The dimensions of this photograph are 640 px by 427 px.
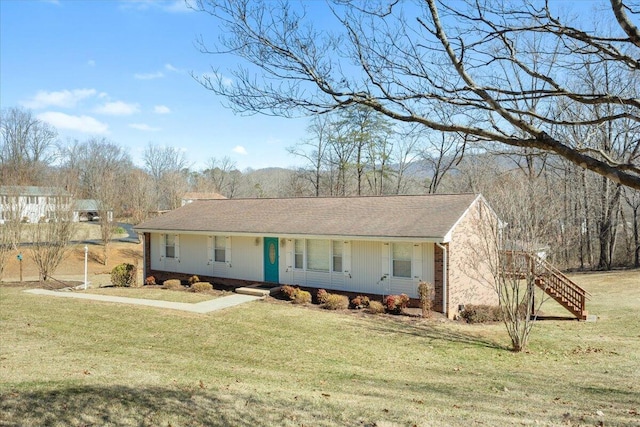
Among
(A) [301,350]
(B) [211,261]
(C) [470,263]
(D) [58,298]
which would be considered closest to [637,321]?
(C) [470,263]

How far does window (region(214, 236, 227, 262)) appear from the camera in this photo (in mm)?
20875

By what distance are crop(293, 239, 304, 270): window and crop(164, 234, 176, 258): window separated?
711cm

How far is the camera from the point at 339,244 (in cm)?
1772

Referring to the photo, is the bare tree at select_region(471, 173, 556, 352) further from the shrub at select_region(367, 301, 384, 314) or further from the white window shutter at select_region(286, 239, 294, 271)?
the white window shutter at select_region(286, 239, 294, 271)

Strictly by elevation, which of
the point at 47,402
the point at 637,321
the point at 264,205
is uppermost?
the point at 264,205

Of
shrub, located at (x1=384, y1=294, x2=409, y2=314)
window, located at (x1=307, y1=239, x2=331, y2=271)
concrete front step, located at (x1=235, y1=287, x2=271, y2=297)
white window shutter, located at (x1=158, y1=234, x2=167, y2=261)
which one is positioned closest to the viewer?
shrub, located at (x1=384, y1=294, x2=409, y2=314)

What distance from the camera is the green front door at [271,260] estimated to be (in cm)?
1925

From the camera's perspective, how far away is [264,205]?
22688 mm

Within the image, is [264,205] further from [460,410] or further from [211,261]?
[460,410]

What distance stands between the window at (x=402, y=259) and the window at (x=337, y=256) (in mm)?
2200

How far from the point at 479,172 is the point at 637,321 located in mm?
20713

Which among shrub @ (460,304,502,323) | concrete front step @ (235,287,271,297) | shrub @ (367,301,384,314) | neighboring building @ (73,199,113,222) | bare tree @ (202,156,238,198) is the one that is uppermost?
bare tree @ (202,156,238,198)

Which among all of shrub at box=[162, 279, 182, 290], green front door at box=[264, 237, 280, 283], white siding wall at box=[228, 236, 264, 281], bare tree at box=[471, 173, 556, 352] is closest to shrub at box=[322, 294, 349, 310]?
green front door at box=[264, 237, 280, 283]

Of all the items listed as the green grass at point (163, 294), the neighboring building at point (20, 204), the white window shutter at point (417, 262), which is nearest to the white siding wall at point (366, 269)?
the white window shutter at point (417, 262)
